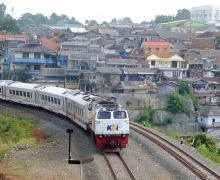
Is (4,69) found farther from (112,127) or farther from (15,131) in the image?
(112,127)

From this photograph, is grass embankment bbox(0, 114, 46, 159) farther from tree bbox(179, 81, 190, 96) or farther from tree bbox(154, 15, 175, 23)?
tree bbox(154, 15, 175, 23)

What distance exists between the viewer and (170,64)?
173ft

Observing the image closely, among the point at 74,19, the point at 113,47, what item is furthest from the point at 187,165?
the point at 74,19

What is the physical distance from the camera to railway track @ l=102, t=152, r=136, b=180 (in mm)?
13773

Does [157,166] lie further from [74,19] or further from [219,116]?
[74,19]

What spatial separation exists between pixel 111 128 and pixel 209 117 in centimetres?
2379

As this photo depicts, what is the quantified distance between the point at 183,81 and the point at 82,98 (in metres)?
26.6

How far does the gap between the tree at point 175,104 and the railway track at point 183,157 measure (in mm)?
17045

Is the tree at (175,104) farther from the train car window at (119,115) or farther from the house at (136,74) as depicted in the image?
the train car window at (119,115)

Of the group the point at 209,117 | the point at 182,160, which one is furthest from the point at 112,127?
the point at 209,117

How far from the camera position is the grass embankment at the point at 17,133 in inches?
745

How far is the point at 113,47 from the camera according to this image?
2351 inches

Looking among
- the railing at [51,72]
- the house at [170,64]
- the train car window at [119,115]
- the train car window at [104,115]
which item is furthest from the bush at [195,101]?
the train car window at [104,115]

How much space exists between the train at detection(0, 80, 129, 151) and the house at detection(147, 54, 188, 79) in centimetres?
2567
